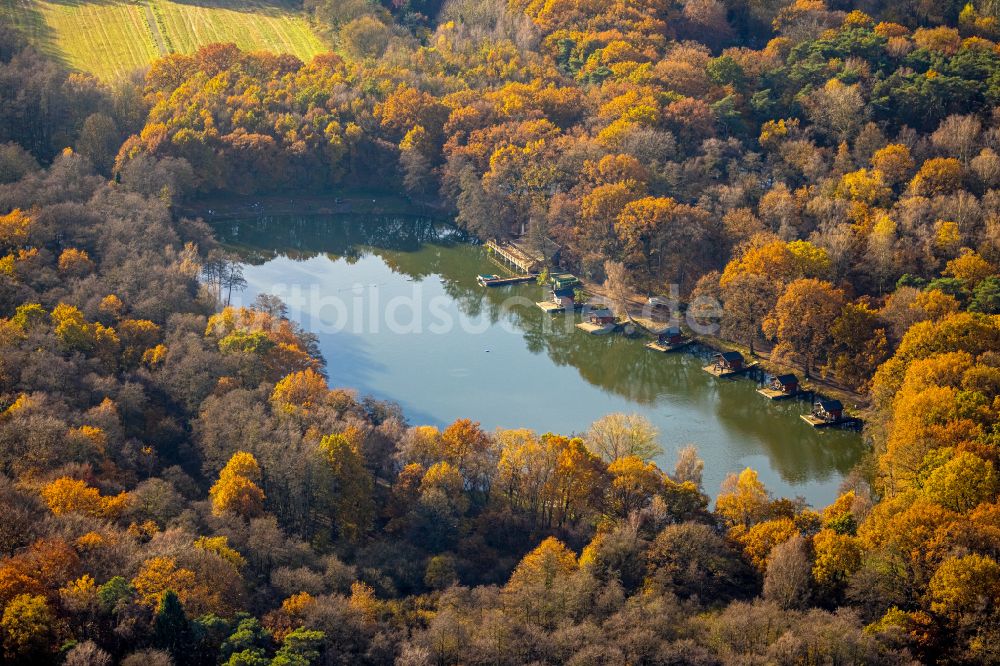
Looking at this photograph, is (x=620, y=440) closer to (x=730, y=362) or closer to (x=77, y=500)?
(x=730, y=362)

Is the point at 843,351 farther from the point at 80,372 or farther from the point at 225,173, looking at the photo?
the point at 225,173

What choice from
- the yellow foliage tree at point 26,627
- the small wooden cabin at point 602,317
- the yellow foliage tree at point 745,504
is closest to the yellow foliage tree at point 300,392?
the yellow foliage tree at point 26,627

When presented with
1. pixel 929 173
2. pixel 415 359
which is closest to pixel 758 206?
pixel 929 173

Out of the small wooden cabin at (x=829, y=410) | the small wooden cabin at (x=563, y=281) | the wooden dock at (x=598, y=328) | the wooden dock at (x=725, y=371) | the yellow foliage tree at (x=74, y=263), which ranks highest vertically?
the yellow foliage tree at (x=74, y=263)

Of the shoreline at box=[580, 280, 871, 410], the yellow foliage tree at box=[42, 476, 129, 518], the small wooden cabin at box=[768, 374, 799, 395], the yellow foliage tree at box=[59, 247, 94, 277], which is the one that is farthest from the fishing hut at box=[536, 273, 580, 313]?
the yellow foliage tree at box=[42, 476, 129, 518]

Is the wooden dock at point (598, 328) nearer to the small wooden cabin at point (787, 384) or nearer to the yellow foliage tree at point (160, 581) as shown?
the small wooden cabin at point (787, 384)

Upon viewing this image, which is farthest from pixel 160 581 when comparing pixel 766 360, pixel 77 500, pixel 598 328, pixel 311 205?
pixel 311 205
